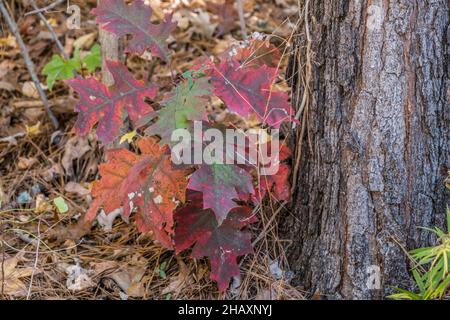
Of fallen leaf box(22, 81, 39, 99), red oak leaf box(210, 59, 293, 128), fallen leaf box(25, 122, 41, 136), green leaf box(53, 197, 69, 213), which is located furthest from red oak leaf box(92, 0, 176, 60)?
fallen leaf box(22, 81, 39, 99)

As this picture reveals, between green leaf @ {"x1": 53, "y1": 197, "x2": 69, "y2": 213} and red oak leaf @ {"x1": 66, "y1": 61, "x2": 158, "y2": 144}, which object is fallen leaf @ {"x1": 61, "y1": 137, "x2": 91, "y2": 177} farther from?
red oak leaf @ {"x1": 66, "y1": 61, "x2": 158, "y2": 144}

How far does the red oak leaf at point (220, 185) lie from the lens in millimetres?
1835

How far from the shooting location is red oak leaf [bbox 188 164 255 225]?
1.83 meters

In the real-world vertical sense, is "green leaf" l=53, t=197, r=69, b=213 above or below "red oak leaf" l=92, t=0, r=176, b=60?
below

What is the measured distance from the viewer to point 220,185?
6.08 ft

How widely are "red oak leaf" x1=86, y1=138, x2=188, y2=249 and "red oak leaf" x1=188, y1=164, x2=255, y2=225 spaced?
154mm

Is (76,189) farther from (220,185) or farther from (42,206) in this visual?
(220,185)

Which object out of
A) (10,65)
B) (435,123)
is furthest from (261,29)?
(435,123)

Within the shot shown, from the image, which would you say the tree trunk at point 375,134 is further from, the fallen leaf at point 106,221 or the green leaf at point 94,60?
the green leaf at point 94,60

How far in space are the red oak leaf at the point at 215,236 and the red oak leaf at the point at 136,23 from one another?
0.55m

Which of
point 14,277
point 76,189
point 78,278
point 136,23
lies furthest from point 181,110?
point 76,189

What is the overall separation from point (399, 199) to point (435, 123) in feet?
0.92

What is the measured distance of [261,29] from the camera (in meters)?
3.43
